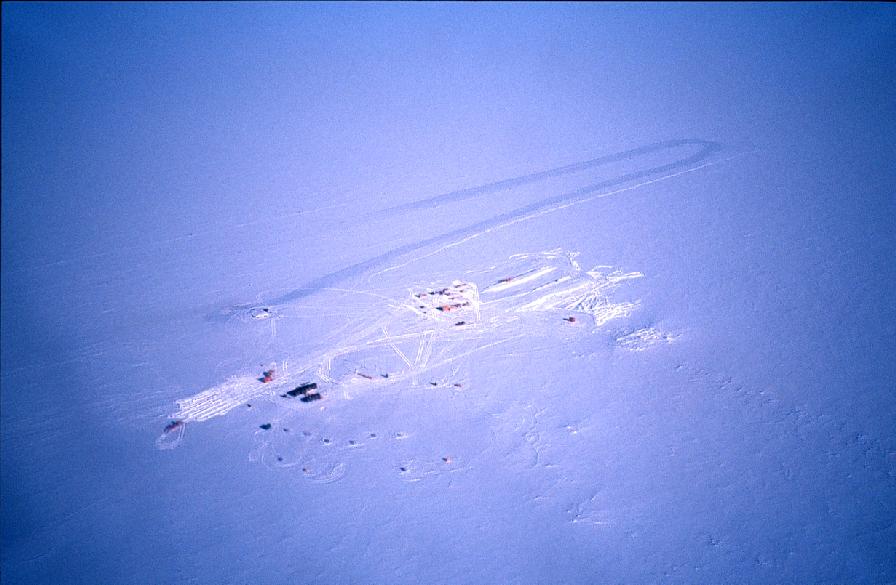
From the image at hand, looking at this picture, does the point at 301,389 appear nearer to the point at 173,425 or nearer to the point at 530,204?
the point at 173,425

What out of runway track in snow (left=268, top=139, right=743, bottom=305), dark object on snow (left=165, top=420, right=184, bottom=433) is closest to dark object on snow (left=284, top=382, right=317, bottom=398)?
dark object on snow (left=165, top=420, right=184, bottom=433)

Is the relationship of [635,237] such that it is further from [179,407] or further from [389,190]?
[179,407]

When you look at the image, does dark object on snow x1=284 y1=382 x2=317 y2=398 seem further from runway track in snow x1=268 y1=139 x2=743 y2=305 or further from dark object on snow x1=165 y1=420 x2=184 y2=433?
runway track in snow x1=268 y1=139 x2=743 y2=305

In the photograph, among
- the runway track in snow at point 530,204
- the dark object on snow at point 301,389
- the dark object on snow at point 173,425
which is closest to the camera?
the dark object on snow at point 173,425

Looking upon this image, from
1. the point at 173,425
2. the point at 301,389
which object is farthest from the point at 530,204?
the point at 173,425

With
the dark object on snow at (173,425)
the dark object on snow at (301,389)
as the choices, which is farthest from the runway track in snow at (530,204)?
the dark object on snow at (173,425)

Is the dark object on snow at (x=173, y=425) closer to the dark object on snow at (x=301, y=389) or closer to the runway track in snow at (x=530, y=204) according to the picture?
the dark object on snow at (x=301, y=389)

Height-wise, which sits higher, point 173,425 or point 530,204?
point 530,204

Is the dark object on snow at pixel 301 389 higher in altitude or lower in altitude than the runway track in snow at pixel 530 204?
lower

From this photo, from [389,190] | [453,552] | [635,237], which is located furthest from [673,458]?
[389,190]
